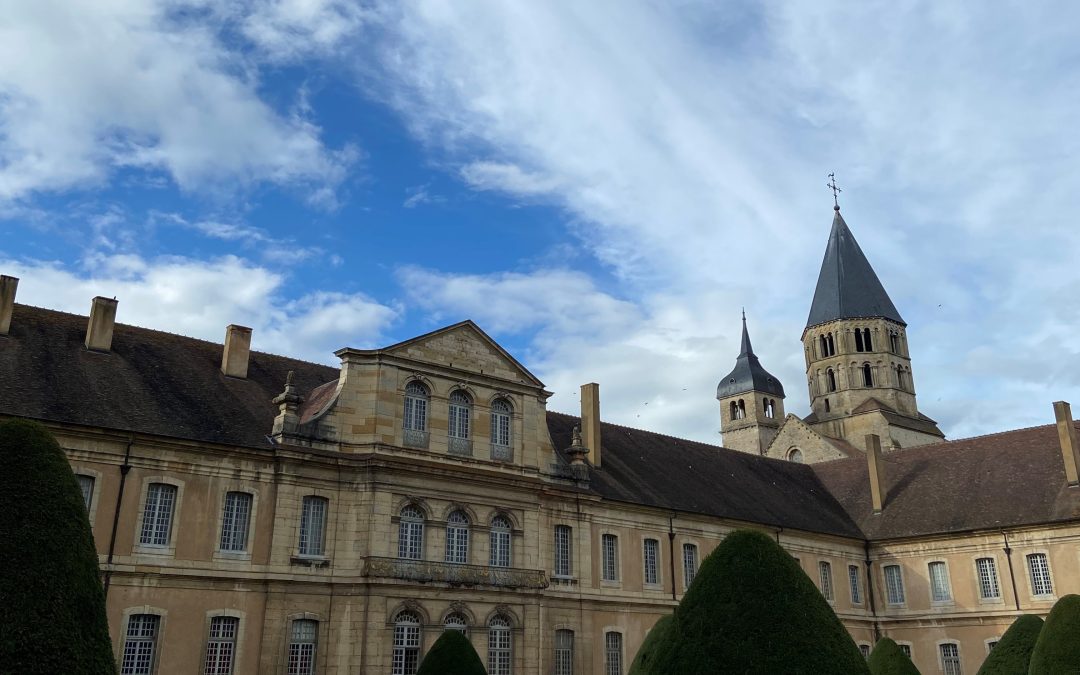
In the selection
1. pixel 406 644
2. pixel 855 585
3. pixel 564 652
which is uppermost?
pixel 855 585

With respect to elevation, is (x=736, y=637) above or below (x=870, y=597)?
below

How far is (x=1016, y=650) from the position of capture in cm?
2244

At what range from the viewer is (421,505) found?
26328mm

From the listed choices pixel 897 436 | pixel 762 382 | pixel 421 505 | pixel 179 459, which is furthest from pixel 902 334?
pixel 179 459

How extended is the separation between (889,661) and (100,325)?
22043mm

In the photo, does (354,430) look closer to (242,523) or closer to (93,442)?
(242,523)

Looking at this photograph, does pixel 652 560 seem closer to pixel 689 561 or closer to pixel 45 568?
pixel 689 561

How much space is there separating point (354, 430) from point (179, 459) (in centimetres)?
460

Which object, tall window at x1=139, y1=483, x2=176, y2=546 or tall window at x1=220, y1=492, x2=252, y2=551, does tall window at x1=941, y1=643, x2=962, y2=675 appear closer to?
tall window at x1=220, y1=492, x2=252, y2=551

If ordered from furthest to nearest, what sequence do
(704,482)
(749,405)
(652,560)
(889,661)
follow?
(749,405)
(704,482)
(652,560)
(889,661)

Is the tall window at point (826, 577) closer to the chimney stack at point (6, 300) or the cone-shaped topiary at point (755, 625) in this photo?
the cone-shaped topiary at point (755, 625)

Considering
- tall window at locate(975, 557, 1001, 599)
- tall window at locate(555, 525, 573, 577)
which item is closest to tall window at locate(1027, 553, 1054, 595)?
tall window at locate(975, 557, 1001, 599)

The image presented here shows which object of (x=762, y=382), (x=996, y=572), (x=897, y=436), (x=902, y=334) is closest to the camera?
(x=996, y=572)

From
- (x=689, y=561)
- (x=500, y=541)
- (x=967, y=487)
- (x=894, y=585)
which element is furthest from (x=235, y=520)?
(x=967, y=487)
